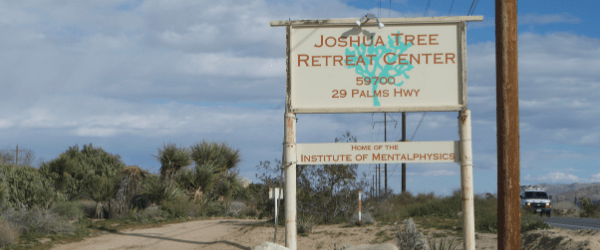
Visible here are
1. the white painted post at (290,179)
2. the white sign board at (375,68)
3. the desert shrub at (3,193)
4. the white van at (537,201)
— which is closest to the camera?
the white painted post at (290,179)

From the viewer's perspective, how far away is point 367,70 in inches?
387

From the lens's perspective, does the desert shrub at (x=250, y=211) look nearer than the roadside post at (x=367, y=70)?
No

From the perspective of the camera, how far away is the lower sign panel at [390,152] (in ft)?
31.0

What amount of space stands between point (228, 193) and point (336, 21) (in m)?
19.3

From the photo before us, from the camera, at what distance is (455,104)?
970 cm

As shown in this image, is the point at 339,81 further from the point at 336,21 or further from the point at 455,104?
the point at 455,104

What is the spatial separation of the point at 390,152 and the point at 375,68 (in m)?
1.67

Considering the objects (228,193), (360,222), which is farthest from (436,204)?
(228,193)

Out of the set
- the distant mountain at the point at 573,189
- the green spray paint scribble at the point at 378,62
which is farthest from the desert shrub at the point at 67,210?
the distant mountain at the point at 573,189

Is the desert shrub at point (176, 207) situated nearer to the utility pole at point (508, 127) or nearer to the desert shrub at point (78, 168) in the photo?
the desert shrub at point (78, 168)

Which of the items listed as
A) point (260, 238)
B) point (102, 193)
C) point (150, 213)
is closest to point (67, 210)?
point (102, 193)

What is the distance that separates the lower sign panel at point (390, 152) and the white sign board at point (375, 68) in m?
0.71

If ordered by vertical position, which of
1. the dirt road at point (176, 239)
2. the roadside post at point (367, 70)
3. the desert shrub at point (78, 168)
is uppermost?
the roadside post at point (367, 70)

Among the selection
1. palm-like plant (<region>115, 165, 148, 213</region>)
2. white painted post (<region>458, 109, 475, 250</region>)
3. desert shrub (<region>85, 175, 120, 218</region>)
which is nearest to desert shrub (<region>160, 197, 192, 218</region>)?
palm-like plant (<region>115, 165, 148, 213</region>)
